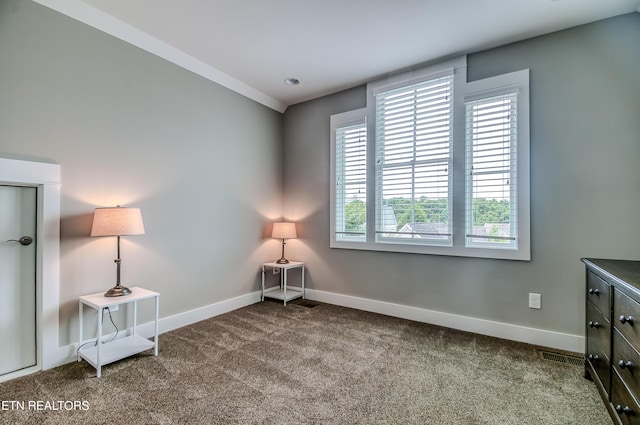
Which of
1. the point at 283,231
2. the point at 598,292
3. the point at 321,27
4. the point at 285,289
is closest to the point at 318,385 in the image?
the point at 598,292

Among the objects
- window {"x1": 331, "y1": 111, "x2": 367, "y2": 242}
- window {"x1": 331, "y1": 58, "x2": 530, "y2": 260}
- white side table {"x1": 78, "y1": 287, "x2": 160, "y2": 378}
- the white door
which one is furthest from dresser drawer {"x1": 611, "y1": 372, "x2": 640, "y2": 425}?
the white door

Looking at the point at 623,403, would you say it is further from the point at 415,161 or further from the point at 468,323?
the point at 415,161

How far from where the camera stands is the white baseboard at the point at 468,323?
104 inches

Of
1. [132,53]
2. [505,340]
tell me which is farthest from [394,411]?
[132,53]

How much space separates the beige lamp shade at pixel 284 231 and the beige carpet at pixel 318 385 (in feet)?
4.66

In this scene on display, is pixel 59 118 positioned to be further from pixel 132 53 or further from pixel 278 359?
pixel 278 359

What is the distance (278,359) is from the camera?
2.44 meters

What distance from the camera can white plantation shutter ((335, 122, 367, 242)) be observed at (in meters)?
3.84

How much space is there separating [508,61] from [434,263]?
2098 millimetres

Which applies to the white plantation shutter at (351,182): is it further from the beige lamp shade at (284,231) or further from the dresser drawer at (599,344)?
the dresser drawer at (599,344)

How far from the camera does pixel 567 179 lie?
2.63m

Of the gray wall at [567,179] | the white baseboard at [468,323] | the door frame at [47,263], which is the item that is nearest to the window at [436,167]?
the gray wall at [567,179]

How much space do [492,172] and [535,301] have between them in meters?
1.24

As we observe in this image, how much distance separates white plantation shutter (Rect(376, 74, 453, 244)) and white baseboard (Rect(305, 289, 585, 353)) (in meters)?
0.78
